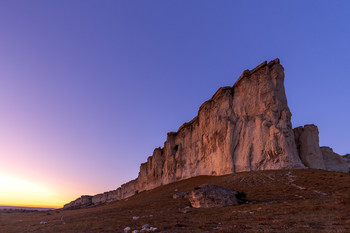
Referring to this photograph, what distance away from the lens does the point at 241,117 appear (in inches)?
1587

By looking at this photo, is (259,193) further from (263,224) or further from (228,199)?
(263,224)

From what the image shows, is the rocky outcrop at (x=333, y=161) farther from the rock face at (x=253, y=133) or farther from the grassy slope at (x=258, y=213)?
the grassy slope at (x=258, y=213)

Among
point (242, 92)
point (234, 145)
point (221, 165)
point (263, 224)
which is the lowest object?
point (263, 224)

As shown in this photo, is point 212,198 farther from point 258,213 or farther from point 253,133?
point 253,133

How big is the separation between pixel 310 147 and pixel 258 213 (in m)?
32.8

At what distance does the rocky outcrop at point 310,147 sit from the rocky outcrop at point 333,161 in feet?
14.2

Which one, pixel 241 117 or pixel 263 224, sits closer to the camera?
pixel 263 224

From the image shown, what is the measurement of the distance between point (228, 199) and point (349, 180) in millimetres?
14420

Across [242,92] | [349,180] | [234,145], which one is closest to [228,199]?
[349,180]

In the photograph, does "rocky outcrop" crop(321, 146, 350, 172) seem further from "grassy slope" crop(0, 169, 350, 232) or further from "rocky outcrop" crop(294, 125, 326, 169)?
"grassy slope" crop(0, 169, 350, 232)

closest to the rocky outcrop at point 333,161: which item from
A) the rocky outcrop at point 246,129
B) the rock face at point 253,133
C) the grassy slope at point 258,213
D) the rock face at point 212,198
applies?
the rock face at point 253,133

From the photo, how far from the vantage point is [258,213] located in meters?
12.7

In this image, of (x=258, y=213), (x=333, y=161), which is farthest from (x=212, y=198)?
(x=333, y=161)

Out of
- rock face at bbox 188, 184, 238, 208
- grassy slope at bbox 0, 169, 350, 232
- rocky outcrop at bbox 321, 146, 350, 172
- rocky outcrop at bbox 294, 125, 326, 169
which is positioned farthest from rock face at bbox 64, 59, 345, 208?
rock face at bbox 188, 184, 238, 208
